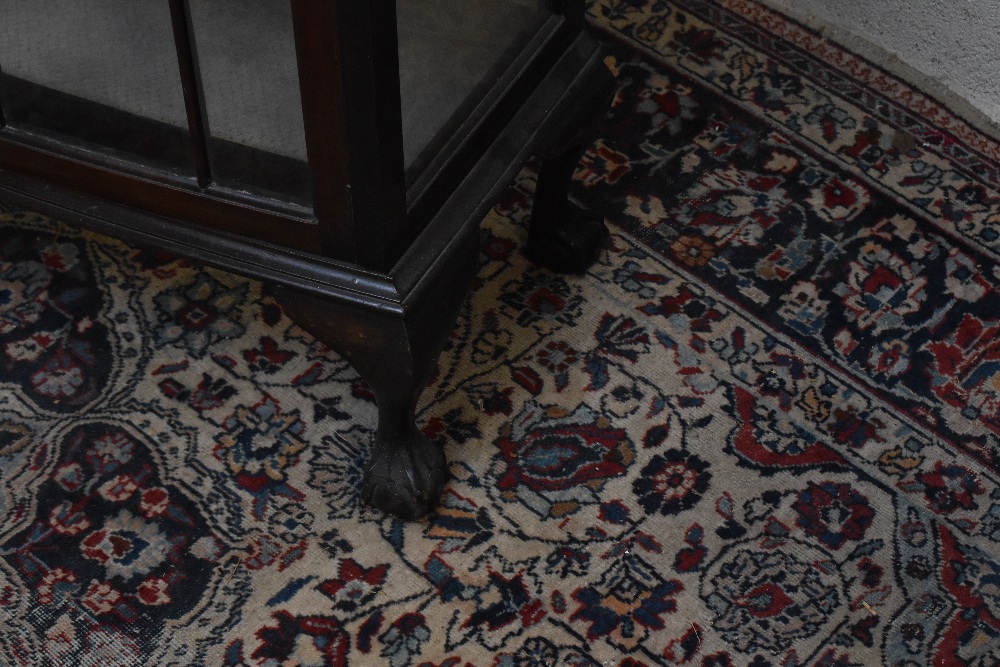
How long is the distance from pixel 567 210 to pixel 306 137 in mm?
487

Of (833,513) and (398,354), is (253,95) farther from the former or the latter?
(833,513)

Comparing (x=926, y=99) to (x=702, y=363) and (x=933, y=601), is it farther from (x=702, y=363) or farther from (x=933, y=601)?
(x=933, y=601)

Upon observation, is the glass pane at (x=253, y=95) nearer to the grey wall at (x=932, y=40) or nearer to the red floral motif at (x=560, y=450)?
the red floral motif at (x=560, y=450)

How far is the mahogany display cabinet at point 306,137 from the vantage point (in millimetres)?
836

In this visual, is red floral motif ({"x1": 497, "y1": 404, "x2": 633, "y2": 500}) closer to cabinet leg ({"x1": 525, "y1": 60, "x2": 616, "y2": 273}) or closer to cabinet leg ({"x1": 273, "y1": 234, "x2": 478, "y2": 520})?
cabinet leg ({"x1": 273, "y1": 234, "x2": 478, "y2": 520})

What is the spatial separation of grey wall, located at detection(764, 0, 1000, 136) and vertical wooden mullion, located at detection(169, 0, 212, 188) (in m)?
1.07

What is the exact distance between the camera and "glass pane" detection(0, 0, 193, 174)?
89 centimetres

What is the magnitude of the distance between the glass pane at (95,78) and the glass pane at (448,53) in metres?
0.18

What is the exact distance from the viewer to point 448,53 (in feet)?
3.01

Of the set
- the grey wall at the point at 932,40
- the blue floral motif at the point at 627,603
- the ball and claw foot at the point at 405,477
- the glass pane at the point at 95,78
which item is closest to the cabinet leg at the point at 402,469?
the ball and claw foot at the point at 405,477

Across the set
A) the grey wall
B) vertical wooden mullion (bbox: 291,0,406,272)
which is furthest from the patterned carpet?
vertical wooden mullion (bbox: 291,0,406,272)

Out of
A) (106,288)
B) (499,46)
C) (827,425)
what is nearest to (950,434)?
(827,425)

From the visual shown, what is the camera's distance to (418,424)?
3.87ft

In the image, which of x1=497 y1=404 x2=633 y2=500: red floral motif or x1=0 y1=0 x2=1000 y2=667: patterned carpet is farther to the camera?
x1=497 y1=404 x2=633 y2=500: red floral motif
